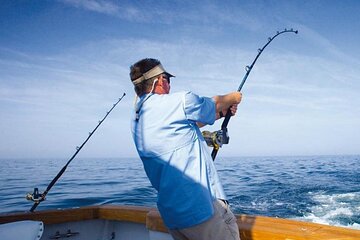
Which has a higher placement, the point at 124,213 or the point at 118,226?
the point at 124,213

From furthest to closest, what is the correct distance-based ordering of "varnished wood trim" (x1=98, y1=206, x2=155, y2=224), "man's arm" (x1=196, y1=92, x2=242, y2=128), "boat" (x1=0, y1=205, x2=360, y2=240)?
"varnished wood trim" (x1=98, y1=206, x2=155, y2=224) → "boat" (x1=0, y1=205, x2=360, y2=240) → "man's arm" (x1=196, y1=92, x2=242, y2=128)

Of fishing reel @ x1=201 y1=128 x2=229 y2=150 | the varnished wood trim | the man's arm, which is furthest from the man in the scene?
the varnished wood trim

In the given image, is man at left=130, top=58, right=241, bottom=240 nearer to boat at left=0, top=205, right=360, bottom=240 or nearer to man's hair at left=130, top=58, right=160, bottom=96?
man's hair at left=130, top=58, right=160, bottom=96

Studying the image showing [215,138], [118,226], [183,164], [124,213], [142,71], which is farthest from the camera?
[118,226]

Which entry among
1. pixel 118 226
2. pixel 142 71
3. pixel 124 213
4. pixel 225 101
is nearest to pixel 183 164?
pixel 225 101

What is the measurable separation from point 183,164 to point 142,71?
0.66 m

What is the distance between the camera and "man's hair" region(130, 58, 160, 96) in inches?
68.8

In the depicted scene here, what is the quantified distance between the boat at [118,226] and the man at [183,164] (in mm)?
555

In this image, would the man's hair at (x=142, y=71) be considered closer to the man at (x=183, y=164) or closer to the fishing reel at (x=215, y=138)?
the man at (x=183, y=164)

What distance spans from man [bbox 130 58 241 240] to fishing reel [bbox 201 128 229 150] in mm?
416

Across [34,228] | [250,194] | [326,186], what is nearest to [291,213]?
[250,194]

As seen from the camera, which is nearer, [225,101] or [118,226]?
[225,101]

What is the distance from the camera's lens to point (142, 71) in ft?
5.74

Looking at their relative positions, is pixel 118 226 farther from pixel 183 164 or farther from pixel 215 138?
pixel 183 164
